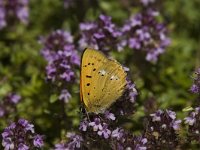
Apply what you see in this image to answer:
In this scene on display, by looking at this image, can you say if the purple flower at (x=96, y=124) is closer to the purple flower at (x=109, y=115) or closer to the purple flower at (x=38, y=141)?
the purple flower at (x=109, y=115)

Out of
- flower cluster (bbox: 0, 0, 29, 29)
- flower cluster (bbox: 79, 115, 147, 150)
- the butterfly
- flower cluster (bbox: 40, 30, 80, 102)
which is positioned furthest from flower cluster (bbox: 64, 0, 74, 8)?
flower cluster (bbox: 79, 115, 147, 150)

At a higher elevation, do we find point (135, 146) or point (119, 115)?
point (119, 115)

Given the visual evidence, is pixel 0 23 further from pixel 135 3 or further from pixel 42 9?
pixel 135 3

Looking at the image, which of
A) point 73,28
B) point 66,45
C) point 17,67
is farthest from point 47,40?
point 73,28

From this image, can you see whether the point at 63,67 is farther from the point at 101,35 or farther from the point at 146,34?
the point at 146,34

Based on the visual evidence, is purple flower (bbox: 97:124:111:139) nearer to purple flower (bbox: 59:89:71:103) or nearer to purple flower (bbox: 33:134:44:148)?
purple flower (bbox: 33:134:44:148)

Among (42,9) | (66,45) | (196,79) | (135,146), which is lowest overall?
(135,146)
